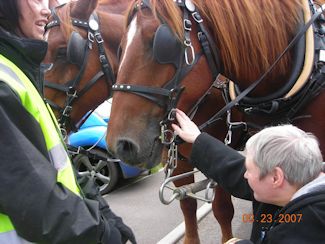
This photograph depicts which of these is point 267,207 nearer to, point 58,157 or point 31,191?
point 58,157

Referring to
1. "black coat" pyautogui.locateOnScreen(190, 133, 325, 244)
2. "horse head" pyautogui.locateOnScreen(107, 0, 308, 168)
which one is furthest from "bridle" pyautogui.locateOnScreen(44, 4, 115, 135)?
"black coat" pyautogui.locateOnScreen(190, 133, 325, 244)

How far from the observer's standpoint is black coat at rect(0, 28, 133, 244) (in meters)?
0.81

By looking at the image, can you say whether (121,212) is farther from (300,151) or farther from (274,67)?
(300,151)

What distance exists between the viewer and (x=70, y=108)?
7.95 ft

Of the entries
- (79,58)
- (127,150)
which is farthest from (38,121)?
(79,58)

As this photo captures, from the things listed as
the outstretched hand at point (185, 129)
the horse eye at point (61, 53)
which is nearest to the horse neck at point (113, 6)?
the horse eye at point (61, 53)

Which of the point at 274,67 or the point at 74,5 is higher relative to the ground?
the point at 74,5

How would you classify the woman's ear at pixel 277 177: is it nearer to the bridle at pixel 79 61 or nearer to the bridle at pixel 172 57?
the bridle at pixel 172 57

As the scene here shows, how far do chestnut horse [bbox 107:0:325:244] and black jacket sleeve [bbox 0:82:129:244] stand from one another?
0.81 metres

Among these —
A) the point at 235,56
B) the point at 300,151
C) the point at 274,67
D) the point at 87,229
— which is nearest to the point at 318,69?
the point at 274,67

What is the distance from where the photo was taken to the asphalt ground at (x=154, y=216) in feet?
11.4

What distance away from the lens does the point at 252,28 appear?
5.83 ft

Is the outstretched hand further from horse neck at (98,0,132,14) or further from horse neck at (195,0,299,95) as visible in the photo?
horse neck at (98,0,132,14)

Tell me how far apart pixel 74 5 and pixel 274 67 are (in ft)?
5.06
